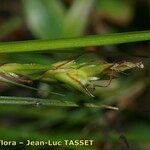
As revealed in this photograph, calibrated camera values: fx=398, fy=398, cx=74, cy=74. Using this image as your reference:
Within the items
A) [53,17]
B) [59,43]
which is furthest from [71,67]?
[53,17]

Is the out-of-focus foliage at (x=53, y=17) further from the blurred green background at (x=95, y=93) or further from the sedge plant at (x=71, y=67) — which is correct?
the sedge plant at (x=71, y=67)

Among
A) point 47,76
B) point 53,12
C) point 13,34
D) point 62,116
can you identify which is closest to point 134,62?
point 47,76

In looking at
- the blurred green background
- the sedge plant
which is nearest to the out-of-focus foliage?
the blurred green background

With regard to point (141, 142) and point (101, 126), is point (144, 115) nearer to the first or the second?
point (141, 142)

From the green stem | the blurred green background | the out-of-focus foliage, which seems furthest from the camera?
the out-of-focus foliage

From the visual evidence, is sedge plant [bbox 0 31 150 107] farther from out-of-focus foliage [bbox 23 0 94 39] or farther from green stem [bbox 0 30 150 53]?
out-of-focus foliage [bbox 23 0 94 39]

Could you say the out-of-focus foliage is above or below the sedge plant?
above

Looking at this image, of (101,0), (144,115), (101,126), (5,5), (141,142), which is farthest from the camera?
(5,5)

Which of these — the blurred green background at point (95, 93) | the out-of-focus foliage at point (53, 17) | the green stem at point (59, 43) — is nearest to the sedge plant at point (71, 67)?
the green stem at point (59, 43)
